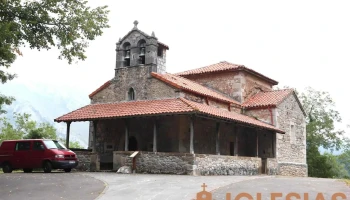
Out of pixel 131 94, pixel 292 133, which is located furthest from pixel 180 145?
pixel 292 133

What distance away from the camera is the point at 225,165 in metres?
19.6

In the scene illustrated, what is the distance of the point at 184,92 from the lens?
2094 cm

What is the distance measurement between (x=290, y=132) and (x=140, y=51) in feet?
39.7

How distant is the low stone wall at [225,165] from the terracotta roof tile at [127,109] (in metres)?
2.49

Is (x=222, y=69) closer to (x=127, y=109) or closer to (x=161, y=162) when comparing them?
(x=127, y=109)

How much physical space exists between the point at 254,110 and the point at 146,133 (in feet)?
26.4

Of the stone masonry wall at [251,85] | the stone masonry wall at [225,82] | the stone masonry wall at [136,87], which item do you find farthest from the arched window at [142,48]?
the stone masonry wall at [251,85]

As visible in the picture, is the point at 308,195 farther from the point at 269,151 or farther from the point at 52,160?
the point at 269,151

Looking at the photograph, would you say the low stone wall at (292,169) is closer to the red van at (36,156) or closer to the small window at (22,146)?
the red van at (36,156)

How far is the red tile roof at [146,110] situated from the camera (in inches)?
728

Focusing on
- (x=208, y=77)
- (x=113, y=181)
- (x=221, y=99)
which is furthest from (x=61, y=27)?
(x=208, y=77)

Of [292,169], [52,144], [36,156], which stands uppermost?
[52,144]

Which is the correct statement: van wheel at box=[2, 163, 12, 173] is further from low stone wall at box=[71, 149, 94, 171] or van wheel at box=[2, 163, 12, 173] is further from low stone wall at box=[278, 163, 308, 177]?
low stone wall at box=[278, 163, 308, 177]

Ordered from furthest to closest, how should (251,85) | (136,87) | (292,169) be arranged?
(251,85) → (292,169) → (136,87)
